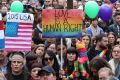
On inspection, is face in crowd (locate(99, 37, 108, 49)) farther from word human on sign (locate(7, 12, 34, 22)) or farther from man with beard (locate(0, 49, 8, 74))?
man with beard (locate(0, 49, 8, 74))

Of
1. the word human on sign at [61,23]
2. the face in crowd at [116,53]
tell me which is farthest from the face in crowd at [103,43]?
the face in crowd at [116,53]

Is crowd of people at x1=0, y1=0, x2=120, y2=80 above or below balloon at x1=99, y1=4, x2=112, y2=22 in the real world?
below

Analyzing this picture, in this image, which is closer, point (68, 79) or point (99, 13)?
point (68, 79)

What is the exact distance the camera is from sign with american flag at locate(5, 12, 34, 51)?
25.3 ft

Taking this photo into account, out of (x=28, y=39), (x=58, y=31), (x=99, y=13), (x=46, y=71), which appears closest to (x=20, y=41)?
(x=28, y=39)

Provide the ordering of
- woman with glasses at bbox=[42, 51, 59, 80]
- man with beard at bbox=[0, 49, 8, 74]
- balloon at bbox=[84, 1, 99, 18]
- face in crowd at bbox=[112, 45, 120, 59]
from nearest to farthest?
man with beard at bbox=[0, 49, 8, 74] < face in crowd at bbox=[112, 45, 120, 59] < woman with glasses at bbox=[42, 51, 59, 80] < balloon at bbox=[84, 1, 99, 18]

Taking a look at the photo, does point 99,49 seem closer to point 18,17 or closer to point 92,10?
point 18,17

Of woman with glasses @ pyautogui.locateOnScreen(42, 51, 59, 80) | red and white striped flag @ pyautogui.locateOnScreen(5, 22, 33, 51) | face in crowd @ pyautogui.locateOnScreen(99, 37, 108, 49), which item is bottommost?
woman with glasses @ pyautogui.locateOnScreen(42, 51, 59, 80)

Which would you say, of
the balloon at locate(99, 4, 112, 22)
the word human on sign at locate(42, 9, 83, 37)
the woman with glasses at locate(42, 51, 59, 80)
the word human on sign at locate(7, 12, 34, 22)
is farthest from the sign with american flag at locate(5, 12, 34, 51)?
the balloon at locate(99, 4, 112, 22)

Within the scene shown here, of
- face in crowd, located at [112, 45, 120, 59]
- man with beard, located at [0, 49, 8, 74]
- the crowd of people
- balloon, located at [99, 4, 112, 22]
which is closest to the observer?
the crowd of people

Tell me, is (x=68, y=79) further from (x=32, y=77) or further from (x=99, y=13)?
(x=99, y=13)

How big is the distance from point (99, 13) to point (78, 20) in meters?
3.31

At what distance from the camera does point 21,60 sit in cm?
679

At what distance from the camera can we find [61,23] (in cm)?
824
